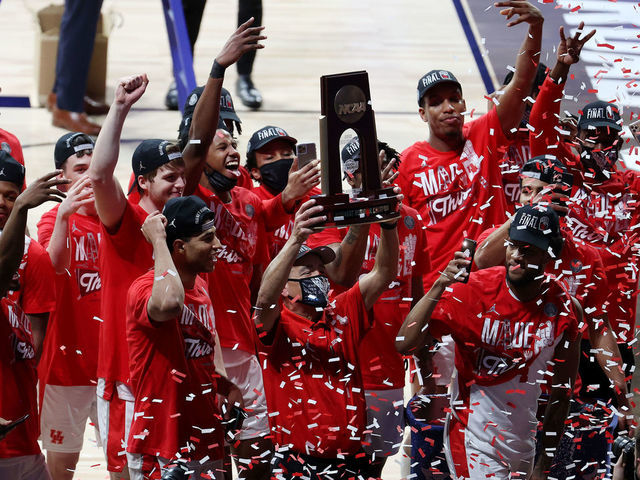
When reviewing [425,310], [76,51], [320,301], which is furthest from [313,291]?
[76,51]

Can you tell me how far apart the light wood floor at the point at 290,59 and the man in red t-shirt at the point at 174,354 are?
4342 millimetres

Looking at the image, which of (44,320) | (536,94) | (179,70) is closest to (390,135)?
(179,70)

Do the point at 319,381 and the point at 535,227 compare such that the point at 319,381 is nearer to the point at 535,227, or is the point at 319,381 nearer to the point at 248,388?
the point at 248,388

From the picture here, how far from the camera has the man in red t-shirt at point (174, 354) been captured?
14.5 ft

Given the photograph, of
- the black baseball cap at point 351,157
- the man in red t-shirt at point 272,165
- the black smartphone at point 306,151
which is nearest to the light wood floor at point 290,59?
the man in red t-shirt at point 272,165

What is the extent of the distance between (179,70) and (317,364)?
15.6ft

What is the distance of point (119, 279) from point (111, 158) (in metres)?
0.51

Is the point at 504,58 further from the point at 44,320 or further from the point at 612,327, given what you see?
the point at 44,320

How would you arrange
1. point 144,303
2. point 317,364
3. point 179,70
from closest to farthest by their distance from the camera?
point 144,303 < point 317,364 < point 179,70

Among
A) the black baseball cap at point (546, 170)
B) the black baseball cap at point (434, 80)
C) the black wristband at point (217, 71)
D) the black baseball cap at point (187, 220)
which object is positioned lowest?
the black baseball cap at point (187, 220)

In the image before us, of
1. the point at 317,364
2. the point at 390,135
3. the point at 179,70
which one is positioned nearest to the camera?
the point at 317,364

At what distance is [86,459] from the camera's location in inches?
246

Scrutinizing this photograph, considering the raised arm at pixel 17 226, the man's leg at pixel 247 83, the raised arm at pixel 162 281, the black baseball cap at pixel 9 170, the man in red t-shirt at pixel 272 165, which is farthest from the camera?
the man's leg at pixel 247 83

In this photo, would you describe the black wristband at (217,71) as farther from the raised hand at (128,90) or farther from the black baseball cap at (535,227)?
the black baseball cap at (535,227)
